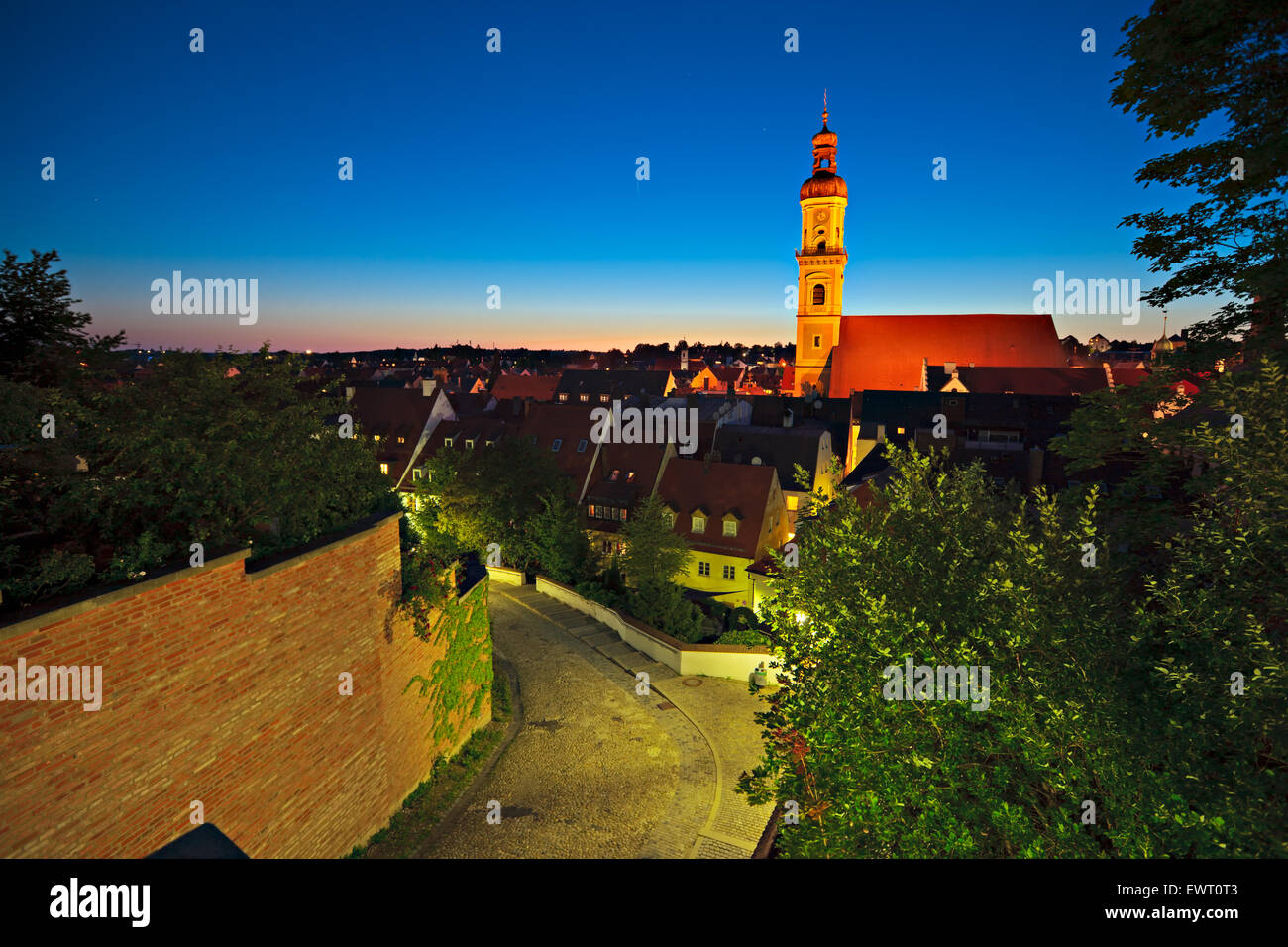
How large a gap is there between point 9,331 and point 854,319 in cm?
Result: 8202

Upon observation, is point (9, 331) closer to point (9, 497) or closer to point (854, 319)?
point (9, 497)

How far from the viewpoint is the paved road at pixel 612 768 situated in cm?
1617

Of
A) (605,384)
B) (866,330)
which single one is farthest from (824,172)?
(605,384)

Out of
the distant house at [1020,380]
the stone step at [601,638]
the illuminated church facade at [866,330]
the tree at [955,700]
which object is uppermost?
the illuminated church facade at [866,330]

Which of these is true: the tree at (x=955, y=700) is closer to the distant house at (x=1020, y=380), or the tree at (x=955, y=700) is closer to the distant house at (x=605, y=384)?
the distant house at (x=1020, y=380)

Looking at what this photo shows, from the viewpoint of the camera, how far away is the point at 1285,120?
10.8 m

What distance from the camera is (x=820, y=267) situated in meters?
82.8

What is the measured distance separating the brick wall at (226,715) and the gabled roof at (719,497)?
83.1ft

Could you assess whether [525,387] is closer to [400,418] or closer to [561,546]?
[400,418]

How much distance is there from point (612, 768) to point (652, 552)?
1581 cm

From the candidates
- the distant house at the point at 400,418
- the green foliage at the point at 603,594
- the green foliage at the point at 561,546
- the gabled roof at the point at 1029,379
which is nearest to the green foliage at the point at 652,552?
the green foliage at the point at 603,594

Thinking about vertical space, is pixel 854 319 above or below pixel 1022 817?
above

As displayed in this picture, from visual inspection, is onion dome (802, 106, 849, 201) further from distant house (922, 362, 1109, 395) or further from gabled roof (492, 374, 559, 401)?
gabled roof (492, 374, 559, 401)
